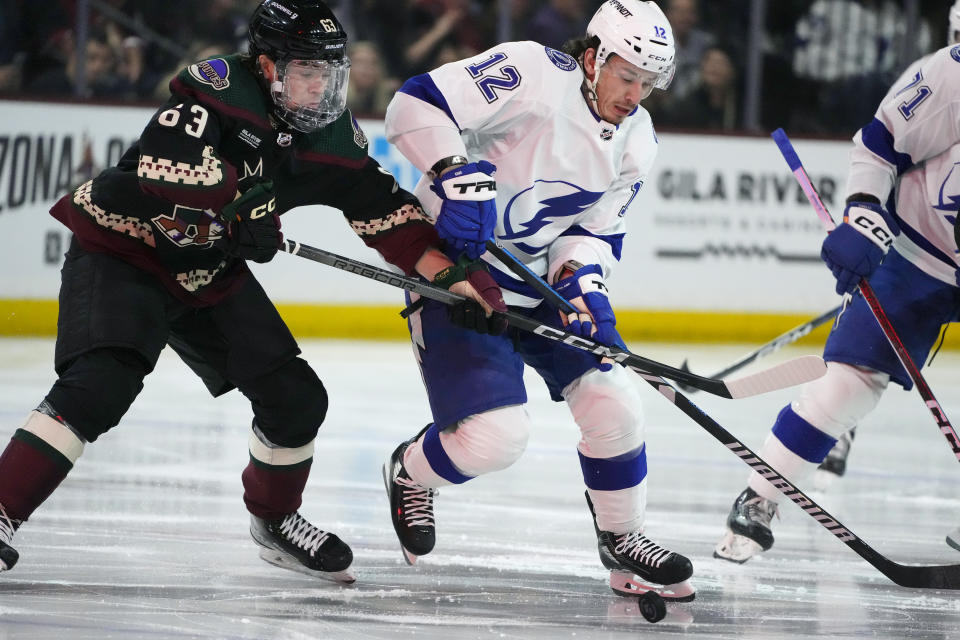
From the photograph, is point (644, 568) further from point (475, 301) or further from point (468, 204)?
point (468, 204)

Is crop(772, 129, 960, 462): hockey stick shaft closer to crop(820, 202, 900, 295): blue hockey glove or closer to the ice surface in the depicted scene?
crop(820, 202, 900, 295): blue hockey glove

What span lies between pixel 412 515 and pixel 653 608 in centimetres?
54

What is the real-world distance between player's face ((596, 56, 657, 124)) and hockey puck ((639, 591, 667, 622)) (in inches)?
37.4

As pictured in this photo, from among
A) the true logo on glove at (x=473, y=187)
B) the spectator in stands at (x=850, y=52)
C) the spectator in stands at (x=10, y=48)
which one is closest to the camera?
the true logo on glove at (x=473, y=187)

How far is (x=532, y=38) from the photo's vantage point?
21.2 ft

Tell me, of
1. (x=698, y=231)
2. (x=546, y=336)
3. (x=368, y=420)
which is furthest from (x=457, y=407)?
(x=698, y=231)

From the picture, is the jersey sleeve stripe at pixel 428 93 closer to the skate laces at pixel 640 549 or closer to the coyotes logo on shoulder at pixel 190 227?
the coyotes logo on shoulder at pixel 190 227

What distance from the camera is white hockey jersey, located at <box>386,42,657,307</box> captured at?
105 inches

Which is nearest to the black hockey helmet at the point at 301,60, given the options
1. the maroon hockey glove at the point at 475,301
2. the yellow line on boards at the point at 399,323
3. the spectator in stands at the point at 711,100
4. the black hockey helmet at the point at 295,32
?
the black hockey helmet at the point at 295,32

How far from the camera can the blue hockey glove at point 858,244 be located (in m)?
2.94

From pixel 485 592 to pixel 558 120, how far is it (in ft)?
3.11

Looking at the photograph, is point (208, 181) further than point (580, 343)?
No

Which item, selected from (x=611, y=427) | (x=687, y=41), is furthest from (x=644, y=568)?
(x=687, y=41)

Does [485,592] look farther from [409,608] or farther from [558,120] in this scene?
[558,120]
